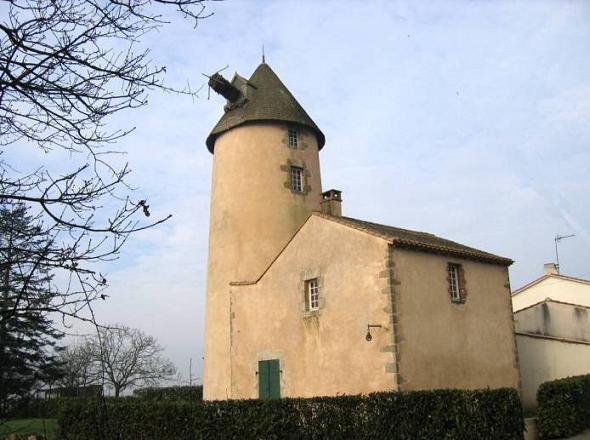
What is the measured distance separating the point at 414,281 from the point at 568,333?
13.6m

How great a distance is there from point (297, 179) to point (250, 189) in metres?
2.00

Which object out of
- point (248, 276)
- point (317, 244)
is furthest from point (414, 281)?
point (248, 276)

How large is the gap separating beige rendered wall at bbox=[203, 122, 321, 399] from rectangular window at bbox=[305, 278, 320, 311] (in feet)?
10.2

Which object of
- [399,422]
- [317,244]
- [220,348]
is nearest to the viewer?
[399,422]

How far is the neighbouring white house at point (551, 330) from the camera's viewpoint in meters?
20.5

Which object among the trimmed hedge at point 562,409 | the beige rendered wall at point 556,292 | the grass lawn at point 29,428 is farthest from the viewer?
the beige rendered wall at point 556,292

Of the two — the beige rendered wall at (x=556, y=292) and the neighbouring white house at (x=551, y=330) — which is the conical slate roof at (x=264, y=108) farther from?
the beige rendered wall at (x=556, y=292)

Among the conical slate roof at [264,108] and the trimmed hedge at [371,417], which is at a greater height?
the conical slate roof at [264,108]

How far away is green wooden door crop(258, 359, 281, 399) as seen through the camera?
59.1 feet

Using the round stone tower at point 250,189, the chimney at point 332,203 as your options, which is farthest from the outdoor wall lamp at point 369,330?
the round stone tower at point 250,189

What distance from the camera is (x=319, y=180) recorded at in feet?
75.8

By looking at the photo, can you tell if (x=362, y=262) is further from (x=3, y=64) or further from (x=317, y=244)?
(x=3, y=64)

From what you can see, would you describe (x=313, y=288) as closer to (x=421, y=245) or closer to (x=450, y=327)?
(x=421, y=245)

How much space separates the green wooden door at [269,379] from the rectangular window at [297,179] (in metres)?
6.78
